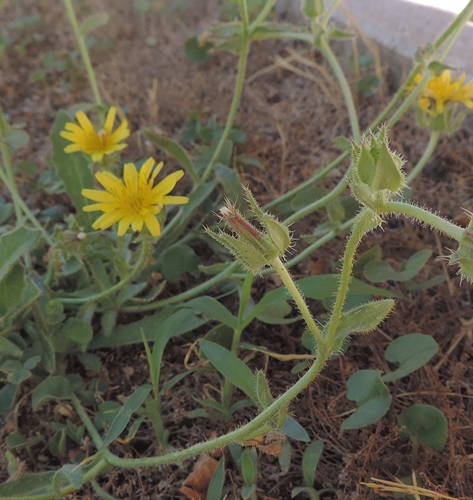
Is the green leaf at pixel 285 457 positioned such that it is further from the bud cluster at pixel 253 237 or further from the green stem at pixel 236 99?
the green stem at pixel 236 99

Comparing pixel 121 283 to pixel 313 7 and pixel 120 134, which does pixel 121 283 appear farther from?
pixel 313 7

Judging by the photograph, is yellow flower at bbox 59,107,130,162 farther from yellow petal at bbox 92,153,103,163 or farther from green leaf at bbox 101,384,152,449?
green leaf at bbox 101,384,152,449

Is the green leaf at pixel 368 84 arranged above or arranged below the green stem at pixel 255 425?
above

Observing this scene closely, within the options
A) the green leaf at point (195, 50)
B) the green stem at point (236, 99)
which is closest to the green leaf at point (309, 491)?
the green stem at point (236, 99)

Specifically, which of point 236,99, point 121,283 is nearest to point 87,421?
point 121,283

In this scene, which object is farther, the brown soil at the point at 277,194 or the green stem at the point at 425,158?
the green stem at the point at 425,158

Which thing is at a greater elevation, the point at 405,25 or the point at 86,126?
the point at 405,25
